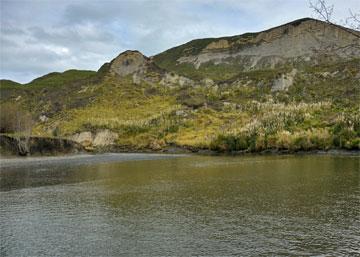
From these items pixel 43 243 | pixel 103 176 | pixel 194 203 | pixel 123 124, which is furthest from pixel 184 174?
pixel 123 124

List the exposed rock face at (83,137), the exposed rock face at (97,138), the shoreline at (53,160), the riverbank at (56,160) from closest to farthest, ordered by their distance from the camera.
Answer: the riverbank at (56,160)
the shoreline at (53,160)
the exposed rock face at (97,138)
the exposed rock face at (83,137)

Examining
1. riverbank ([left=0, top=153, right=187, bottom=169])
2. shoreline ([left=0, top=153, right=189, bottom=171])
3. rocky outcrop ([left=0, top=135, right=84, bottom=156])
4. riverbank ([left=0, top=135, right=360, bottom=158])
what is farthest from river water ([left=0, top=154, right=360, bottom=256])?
riverbank ([left=0, top=135, right=360, bottom=158])

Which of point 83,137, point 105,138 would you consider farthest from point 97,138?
point 83,137

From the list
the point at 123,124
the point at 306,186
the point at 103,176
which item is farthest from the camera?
the point at 123,124

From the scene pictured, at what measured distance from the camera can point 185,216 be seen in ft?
124

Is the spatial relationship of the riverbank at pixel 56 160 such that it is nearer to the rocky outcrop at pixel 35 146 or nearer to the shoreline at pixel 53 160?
the shoreline at pixel 53 160

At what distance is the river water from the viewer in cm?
2842

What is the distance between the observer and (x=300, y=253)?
26.3 metres

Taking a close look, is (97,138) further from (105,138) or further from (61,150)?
(61,150)

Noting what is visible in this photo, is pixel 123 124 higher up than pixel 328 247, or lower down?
higher up

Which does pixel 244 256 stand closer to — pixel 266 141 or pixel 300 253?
pixel 300 253

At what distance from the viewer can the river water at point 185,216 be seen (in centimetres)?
2842

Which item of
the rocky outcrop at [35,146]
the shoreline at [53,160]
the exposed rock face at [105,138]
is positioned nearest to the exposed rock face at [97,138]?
the exposed rock face at [105,138]

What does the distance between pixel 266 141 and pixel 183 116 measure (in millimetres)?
61544
